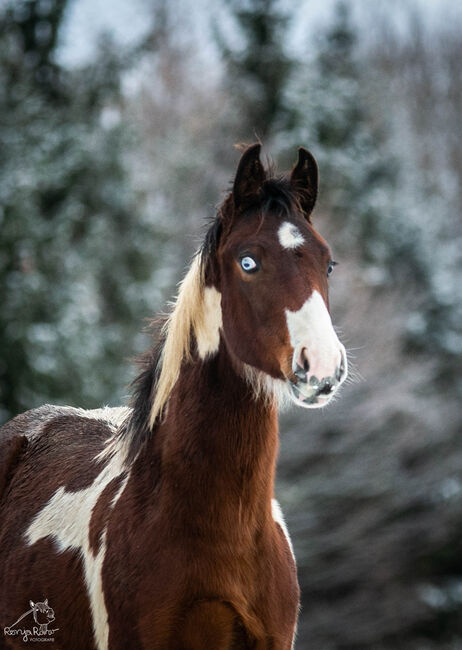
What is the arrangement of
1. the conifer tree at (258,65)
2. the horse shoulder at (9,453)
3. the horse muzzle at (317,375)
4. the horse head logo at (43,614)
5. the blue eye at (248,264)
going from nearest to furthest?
the horse muzzle at (317,375) → the blue eye at (248,264) → the horse head logo at (43,614) → the horse shoulder at (9,453) → the conifer tree at (258,65)

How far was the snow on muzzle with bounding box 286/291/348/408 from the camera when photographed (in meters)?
2.51

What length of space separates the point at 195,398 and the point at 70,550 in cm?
83

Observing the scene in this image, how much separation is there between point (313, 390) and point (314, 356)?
0.11 m

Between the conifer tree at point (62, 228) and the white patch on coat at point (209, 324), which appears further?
the conifer tree at point (62, 228)

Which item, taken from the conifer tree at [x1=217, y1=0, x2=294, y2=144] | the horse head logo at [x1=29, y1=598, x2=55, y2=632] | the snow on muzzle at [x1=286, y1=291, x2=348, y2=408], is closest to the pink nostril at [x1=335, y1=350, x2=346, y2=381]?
the snow on muzzle at [x1=286, y1=291, x2=348, y2=408]

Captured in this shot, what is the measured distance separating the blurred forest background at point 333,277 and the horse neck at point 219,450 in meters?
6.90

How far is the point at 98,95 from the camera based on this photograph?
1213 cm

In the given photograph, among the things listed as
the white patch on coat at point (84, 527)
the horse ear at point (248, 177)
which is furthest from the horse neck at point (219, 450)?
the horse ear at point (248, 177)

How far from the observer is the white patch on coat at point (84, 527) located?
2.94 metres

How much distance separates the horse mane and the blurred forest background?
667 cm

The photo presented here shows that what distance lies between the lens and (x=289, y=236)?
9.36 feet

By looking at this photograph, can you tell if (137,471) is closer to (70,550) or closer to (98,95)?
(70,550)

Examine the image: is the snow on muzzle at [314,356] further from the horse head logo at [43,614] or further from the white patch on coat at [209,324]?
the horse head logo at [43,614]

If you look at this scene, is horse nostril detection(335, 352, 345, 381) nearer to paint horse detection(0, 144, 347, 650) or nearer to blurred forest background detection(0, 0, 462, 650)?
paint horse detection(0, 144, 347, 650)
